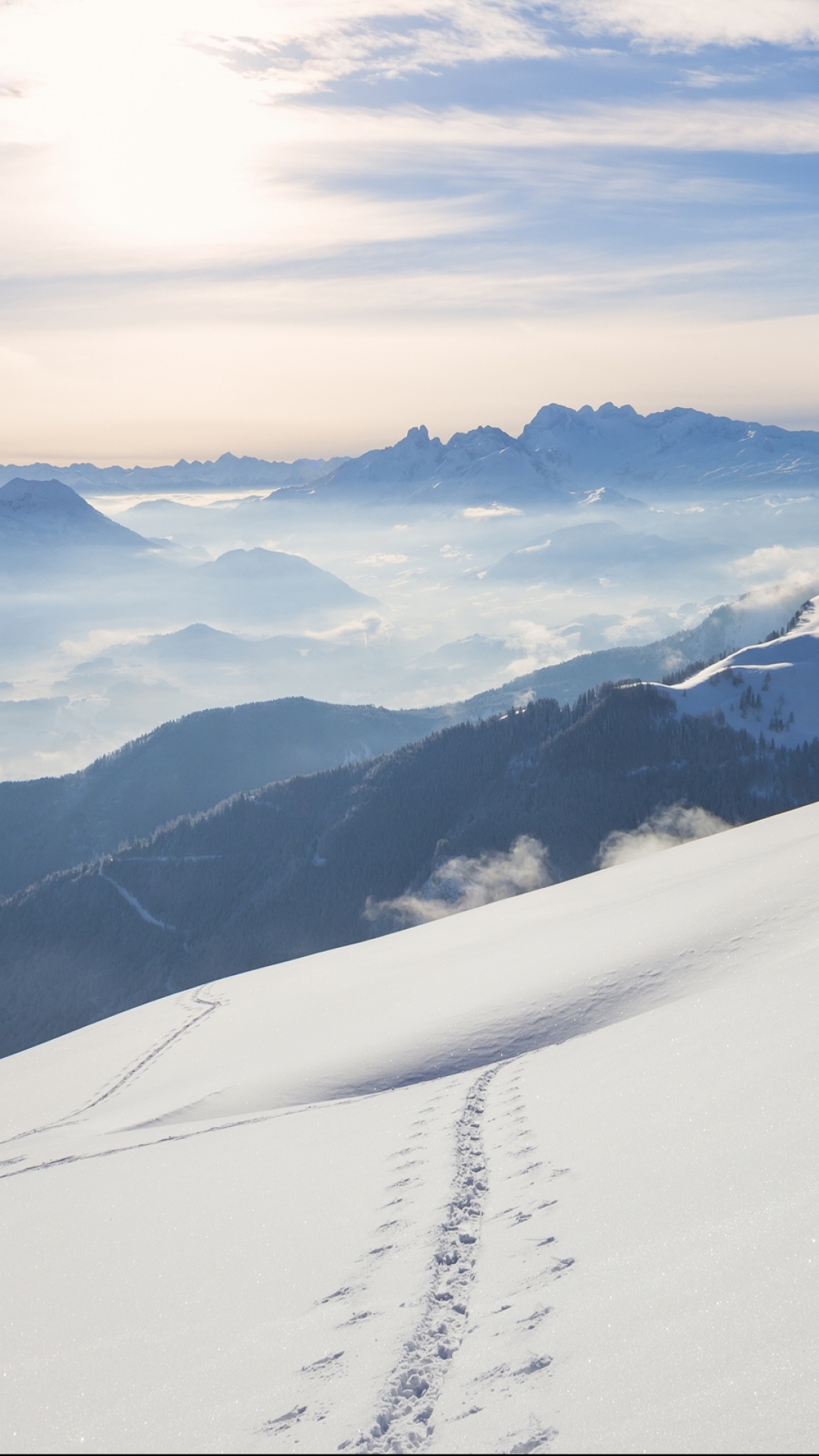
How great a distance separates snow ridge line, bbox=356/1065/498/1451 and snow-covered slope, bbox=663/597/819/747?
178550 millimetres

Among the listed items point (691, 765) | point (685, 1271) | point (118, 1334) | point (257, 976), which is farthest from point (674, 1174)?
point (691, 765)

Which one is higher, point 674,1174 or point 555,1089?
point 674,1174

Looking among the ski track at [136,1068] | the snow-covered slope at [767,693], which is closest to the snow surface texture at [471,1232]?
the ski track at [136,1068]

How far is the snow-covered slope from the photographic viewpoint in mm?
181500

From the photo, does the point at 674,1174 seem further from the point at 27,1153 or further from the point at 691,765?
the point at 691,765

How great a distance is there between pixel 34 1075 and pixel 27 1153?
18.6m

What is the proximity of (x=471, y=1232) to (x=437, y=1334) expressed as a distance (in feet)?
10.5

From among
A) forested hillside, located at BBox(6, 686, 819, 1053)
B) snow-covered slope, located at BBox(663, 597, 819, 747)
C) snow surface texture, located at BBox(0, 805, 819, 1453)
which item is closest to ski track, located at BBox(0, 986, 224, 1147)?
snow surface texture, located at BBox(0, 805, 819, 1453)

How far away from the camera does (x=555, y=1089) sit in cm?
2091

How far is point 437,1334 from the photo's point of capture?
11.7 meters

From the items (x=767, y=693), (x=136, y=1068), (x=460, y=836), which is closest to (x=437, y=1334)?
(x=136, y=1068)

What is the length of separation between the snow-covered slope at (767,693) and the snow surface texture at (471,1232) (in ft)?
529

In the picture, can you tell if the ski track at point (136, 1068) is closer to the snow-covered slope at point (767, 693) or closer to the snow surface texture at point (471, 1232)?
the snow surface texture at point (471, 1232)

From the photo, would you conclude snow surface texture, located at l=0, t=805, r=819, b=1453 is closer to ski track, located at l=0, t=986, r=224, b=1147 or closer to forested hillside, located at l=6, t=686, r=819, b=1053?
ski track, located at l=0, t=986, r=224, b=1147
